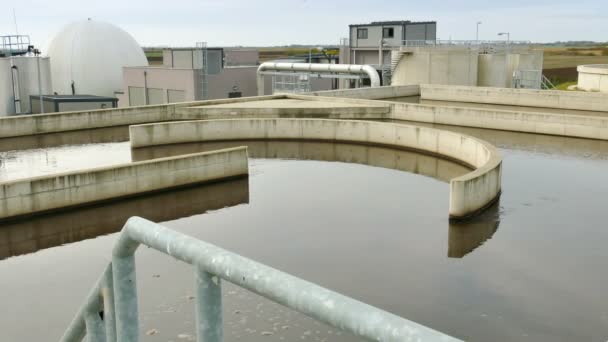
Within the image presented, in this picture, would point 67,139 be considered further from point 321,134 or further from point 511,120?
point 511,120

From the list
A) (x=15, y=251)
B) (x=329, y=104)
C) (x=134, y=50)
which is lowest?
(x=15, y=251)

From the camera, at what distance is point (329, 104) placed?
30.9 metres

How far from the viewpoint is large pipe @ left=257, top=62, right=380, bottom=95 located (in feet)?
139

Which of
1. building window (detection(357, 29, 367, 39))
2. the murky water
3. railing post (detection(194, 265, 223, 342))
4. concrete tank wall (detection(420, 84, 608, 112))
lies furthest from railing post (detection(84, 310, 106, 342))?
building window (detection(357, 29, 367, 39))

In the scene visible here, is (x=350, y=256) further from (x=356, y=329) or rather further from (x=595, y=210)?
(x=356, y=329)

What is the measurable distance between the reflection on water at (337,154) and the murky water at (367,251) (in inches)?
11.1

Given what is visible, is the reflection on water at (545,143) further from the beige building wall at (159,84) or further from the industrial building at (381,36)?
the industrial building at (381,36)

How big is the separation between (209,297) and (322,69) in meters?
43.3

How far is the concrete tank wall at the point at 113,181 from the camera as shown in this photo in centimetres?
1542

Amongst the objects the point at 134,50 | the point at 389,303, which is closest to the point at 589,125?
the point at 389,303

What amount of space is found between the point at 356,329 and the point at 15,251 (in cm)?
1395

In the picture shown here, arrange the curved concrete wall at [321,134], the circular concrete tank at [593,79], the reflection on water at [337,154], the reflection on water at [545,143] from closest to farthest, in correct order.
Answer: the reflection on water at [337,154], the curved concrete wall at [321,134], the reflection on water at [545,143], the circular concrete tank at [593,79]

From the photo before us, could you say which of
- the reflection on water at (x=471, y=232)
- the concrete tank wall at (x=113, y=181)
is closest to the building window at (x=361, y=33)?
the concrete tank wall at (x=113, y=181)

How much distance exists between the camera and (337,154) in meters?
23.8
